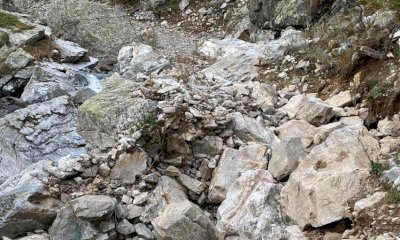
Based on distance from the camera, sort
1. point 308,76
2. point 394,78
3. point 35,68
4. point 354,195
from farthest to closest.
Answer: point 35,68 → point 308,76 → point 394,78 → point 354,195

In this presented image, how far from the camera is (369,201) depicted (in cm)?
555

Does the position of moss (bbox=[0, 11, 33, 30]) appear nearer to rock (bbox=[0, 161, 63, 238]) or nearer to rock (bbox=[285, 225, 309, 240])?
rock (bbox=[0, 161, 63, 238])

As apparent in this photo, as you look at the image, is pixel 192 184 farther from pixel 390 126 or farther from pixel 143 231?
pixel 390 126

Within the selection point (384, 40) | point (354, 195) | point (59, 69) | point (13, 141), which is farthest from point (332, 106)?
point (59, 69)

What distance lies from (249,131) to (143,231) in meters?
2.30

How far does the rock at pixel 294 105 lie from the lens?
8.29 metres

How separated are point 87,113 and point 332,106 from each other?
12.5 ft

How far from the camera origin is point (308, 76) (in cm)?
965

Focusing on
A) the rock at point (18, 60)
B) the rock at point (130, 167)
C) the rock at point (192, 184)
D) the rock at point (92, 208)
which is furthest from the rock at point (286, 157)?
the rock at point (18, 60)

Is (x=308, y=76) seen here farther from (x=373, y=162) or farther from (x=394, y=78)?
(x=373, y=162)

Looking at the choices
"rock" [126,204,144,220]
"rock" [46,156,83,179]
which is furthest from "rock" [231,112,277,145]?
"rock" [46,156,83,179]

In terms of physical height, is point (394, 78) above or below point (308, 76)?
above

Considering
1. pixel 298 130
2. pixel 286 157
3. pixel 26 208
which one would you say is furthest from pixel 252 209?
pixel 26 208

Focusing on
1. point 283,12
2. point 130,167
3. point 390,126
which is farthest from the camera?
point 283,12
